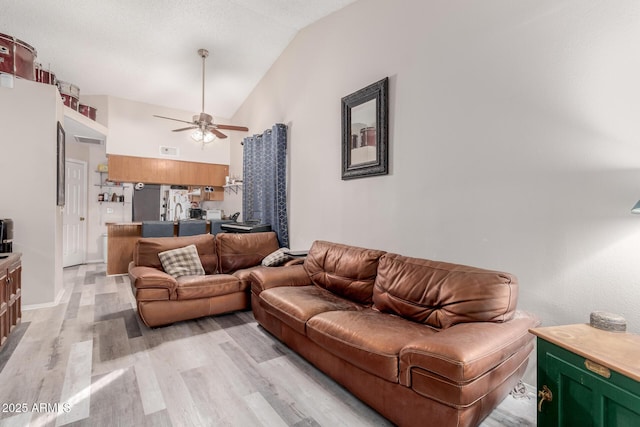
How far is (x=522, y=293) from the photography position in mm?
2047

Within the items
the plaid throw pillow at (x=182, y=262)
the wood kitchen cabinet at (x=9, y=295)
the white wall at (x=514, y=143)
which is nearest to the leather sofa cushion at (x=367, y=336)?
the white wall at (x=514, y=143)

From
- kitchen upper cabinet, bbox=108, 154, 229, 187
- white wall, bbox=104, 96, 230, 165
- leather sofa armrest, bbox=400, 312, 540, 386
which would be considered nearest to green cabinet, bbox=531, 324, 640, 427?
leather sofa armrest, bbox=400, 312, 540, 386

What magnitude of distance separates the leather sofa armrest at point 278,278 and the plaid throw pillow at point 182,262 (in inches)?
32.9

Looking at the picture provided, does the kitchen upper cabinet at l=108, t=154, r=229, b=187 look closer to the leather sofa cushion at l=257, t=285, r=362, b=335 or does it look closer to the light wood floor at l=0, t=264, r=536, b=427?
the light wood floor at l=0, t=264, r=536, b=427

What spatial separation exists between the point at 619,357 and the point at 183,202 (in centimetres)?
702

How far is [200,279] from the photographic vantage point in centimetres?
322

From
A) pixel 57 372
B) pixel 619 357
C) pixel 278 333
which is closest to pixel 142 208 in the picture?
pixel 57 372

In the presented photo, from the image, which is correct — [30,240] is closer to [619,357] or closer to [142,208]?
[142,208]

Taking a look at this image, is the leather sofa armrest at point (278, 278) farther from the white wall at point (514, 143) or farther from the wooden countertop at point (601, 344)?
the wooden countertop at point (601, 344)

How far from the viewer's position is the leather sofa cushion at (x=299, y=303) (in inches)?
91.5

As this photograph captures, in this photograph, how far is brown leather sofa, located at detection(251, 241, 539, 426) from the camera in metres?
1.45

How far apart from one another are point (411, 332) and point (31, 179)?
449 cm

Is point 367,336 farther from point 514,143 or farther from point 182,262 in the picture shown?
point 182,262

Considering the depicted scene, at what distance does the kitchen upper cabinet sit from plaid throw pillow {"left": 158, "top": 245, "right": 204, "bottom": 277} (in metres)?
3.63
